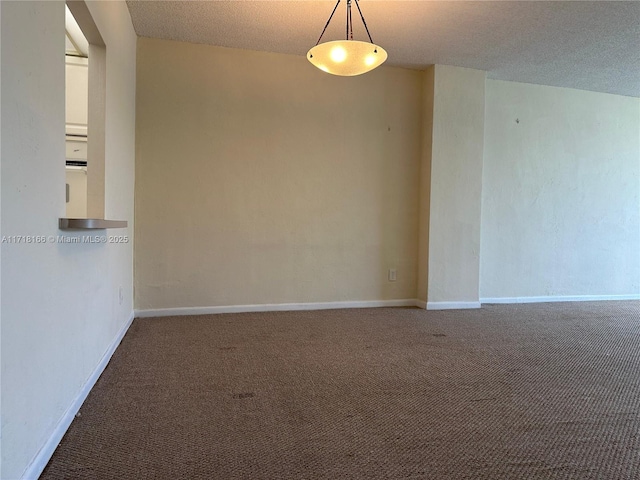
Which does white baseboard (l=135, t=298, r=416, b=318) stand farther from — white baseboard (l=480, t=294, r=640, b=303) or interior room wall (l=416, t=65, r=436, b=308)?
white baseboard (l=480, t=294, r=640, b=303)

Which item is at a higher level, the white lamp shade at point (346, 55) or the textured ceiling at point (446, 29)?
the textured ceiling at point (446, 29)

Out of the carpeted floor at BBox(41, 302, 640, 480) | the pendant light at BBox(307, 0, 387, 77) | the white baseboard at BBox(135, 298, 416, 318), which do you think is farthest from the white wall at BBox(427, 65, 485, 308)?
the pendant light at BBox(307, 0, 387, 77)

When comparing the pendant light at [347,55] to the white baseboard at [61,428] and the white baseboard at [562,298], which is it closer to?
the white baseboard at [61,428]

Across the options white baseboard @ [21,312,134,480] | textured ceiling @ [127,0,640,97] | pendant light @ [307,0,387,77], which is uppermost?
textured ceiling @ [127,0,640,97]

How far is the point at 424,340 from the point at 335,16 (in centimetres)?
265

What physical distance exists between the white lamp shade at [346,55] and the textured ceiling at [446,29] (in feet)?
1.88

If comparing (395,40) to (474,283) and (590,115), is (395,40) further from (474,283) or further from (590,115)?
(590,115)

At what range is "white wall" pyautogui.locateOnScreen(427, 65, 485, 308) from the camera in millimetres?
4062

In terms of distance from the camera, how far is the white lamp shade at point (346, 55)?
2.45 meters

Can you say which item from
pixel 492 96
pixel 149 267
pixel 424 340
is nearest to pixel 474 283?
pixel 424 340

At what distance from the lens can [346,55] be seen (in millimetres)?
2516

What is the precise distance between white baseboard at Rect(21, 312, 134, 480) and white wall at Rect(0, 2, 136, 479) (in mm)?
21

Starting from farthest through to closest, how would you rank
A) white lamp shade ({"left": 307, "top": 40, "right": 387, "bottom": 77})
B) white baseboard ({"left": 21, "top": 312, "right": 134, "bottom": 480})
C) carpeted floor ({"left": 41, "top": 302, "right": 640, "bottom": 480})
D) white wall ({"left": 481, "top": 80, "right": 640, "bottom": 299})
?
white wall ({"left": 481, "top": 80, "right": 640, "bottom": 299}) < white lamp shade ({"left": 307, "top": 40, "right": 387, "bottom": 77}) < carpeted floor ({"left": 41, "top": 302, "right": 640, "bottom": 480}) < white baseboard ({"left": 21, "top": 312, "right": 134, "bottom": 480})

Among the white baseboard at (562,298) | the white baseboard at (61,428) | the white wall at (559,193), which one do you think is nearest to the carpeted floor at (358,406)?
the white baseboard at (61,428)
